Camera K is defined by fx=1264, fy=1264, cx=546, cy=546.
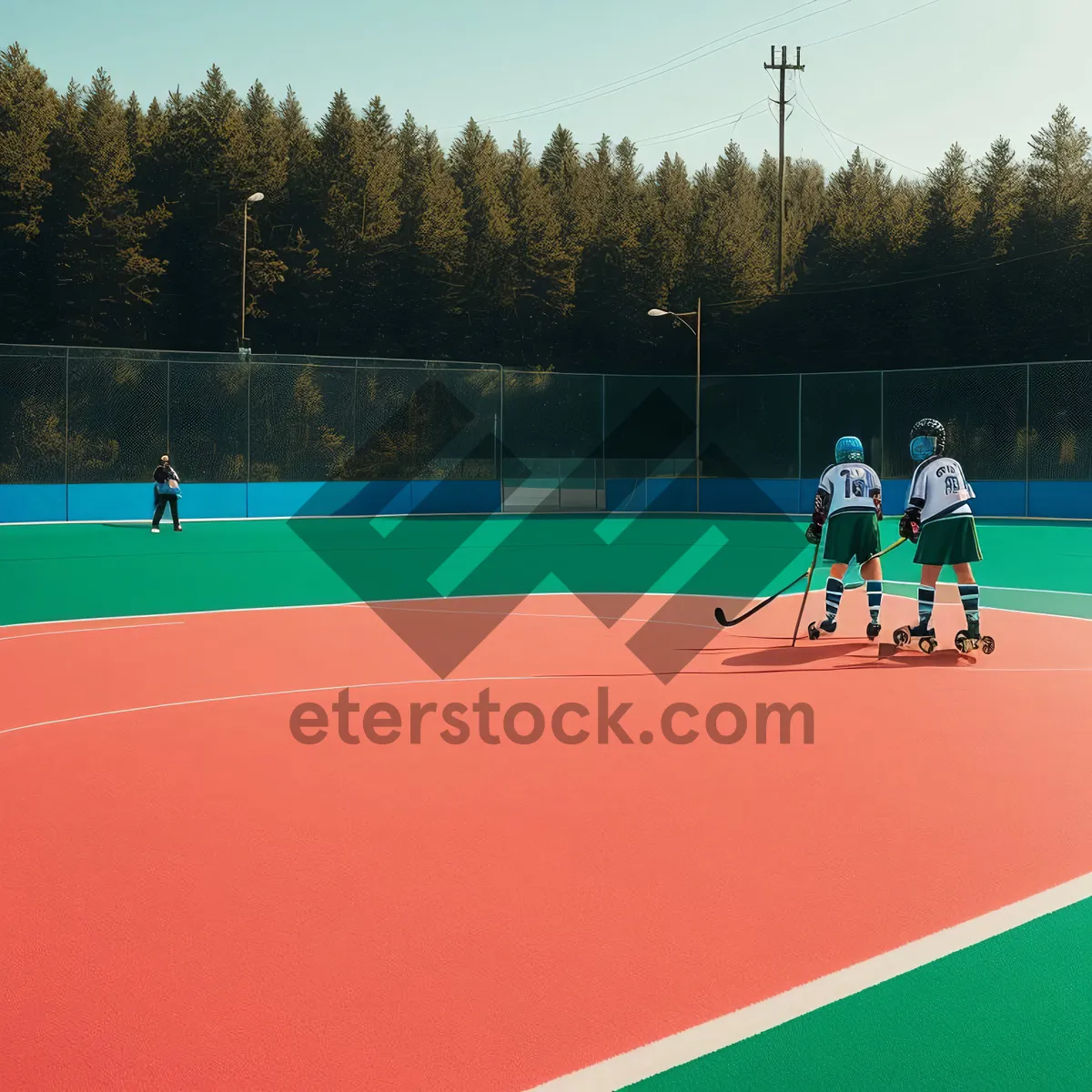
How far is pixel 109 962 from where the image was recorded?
4.18 m

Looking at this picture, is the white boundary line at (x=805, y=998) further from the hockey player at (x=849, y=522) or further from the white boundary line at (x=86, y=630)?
the white boundary line at (x=86, y=630)

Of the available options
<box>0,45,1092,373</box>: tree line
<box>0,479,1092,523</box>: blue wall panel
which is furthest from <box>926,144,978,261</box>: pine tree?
<box>0,479,1092,523</box>: blue wall panel

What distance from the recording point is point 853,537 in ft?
38.4

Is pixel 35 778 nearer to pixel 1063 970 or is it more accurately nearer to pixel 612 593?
pixel 1063 970

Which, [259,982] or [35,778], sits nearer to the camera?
[259,982]

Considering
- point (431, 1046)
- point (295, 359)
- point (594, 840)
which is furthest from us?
point (295, 359)

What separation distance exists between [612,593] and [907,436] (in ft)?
74.7

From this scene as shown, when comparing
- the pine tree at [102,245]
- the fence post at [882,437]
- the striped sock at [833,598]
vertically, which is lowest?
the striped sock at [833,598]

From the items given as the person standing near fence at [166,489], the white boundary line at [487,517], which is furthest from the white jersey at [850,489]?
the white boundary line at [487,517]

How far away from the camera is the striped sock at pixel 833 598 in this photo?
11797 millimetres

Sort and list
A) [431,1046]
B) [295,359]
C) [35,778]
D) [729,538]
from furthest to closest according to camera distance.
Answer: [295,359] < [729,538] < [35,778] < [431,1046]

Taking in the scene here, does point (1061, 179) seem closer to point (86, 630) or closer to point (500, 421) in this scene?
point (500, 421)

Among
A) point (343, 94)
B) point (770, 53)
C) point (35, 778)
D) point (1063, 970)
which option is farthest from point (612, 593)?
point (770, 53)

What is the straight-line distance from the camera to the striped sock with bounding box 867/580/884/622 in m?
11.6
